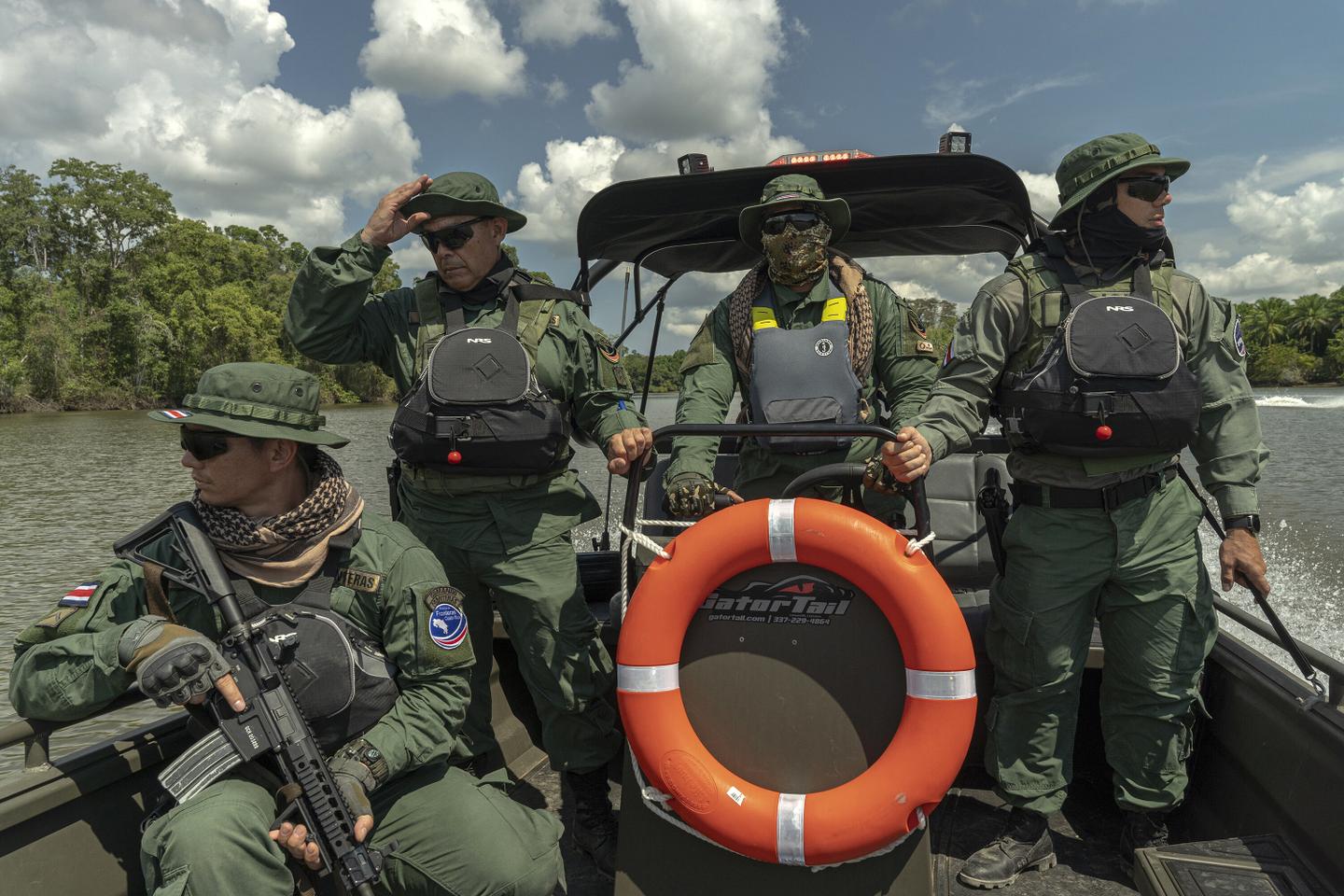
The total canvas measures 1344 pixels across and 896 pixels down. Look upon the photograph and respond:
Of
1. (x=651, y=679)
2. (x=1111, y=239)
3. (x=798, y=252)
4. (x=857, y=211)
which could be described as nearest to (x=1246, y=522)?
(x=1111, y=239)

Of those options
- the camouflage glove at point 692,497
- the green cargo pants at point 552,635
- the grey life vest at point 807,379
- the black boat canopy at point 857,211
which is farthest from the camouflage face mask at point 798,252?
the green cargo pants at point 552,635

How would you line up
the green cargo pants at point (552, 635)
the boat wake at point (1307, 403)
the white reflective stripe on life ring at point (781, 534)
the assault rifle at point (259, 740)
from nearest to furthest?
the assault rifle at point (259, 740) → the white reflective stripe on life ring at point (781, 534) → the green cargo pants at point (552, 635) → the boat wake at point (1307, 403)

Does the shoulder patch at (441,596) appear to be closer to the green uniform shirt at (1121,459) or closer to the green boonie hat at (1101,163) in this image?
the green uniform shirt at (1121,459)

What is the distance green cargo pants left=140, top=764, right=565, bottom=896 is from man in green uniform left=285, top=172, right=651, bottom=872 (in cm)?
35

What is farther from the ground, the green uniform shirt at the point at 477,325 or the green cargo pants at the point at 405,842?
the green uniform shirt at the point at 477,325

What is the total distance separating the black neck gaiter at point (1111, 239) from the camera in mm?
2131

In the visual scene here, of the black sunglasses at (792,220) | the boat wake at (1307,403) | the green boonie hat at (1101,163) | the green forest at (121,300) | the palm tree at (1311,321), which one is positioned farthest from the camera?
the palm tree at (1311,321)

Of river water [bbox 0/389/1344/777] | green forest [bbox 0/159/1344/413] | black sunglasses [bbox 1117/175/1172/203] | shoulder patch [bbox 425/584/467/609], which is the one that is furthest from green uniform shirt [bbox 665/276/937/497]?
green forest [bbox 0/159/1344/413]

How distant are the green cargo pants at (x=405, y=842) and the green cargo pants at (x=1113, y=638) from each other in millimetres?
1197

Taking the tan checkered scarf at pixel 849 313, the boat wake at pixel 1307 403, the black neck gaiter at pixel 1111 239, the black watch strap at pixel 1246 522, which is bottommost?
the boat wake at pixel 1307 403

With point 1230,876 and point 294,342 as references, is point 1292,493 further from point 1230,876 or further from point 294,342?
point 294,342

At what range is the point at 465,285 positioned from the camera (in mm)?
2506

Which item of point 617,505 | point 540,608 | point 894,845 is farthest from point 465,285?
point 617,505

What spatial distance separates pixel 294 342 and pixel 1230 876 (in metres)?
2.49
